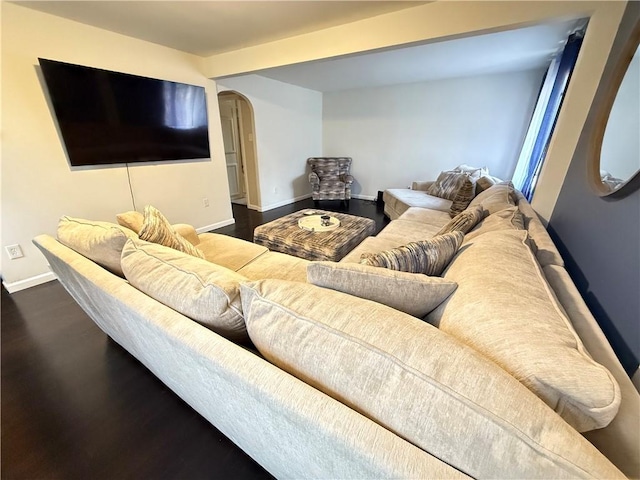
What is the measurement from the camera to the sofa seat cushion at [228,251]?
71.6 inches

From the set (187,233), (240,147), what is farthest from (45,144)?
(240,147)

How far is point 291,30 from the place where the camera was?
2.38 m

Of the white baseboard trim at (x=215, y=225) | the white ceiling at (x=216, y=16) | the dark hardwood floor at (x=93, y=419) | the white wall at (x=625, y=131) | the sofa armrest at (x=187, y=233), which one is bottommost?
the dark hardwood floor at (x=93, y=419)

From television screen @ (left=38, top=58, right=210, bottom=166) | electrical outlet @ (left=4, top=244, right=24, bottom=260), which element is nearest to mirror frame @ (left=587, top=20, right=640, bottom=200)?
television screen @ (left=38, top=58, right=210, bottom=166)

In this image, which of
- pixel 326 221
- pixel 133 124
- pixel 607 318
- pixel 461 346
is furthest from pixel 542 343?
pixel 133 124

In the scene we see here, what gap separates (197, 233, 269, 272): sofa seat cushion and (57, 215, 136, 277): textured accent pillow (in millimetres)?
633

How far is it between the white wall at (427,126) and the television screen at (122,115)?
9.79ft

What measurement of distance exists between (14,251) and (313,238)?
2526mm

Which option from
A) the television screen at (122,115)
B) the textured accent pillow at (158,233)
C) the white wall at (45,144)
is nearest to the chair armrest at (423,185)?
the television screen at (122,115)

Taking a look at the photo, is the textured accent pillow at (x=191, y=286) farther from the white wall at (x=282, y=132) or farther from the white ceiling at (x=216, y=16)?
the white wall at (x=282, y=132)

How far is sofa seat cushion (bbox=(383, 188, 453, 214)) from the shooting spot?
3.46 m

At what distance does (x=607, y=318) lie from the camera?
1.14 m

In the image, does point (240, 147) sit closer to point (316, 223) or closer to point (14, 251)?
point (316, 223)

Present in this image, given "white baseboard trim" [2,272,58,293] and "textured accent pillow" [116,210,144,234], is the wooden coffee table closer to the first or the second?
"textured accent pillow" [116,210,144,234]
